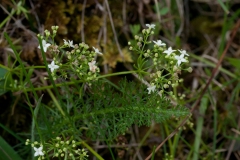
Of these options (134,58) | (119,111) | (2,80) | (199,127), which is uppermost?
(134,58)

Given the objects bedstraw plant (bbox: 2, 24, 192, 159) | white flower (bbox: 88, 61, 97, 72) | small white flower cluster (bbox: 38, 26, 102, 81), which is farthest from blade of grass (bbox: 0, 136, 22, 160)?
white flower (bbox: 88, 61, 97, 72)

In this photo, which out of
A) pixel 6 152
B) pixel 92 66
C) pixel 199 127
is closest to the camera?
pixel 92 66

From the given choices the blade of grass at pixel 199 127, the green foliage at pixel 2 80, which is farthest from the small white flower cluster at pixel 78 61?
the blade of grass at pixel 199 127

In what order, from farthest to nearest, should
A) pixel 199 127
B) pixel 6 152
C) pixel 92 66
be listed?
1. pixel 199 127
2. pixel 6 152
3. pixel 92 66

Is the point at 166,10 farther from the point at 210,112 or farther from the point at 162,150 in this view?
the point at 162,150

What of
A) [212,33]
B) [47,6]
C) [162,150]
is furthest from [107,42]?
[212,33]

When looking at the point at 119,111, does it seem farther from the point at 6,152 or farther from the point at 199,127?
the point at 199,127

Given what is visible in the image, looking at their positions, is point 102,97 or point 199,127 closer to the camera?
point 102,97

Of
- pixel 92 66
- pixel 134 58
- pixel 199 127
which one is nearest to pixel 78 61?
pixel 92 66

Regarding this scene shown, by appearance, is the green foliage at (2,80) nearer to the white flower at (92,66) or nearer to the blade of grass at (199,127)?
the white flower at (92,66)

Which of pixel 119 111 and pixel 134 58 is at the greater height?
pixel 134 58
